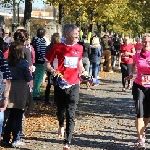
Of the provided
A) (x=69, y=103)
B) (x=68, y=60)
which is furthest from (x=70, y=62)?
(x=69, y=103)

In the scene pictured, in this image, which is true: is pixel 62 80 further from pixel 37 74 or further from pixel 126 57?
pixel 126 57

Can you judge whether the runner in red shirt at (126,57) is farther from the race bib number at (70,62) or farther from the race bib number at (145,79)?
the race bib number at (70,62)

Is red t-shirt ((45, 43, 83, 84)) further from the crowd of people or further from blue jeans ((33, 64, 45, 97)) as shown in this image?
blue jeans ((33, 64, 45, 97))

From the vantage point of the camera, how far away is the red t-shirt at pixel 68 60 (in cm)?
745

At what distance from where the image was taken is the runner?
7.94 metres

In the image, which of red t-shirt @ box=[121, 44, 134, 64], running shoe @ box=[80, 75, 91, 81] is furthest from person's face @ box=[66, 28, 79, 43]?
red t-shirt @ box=[121, 44, 134, 64]

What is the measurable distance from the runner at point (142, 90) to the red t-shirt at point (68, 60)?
1160mm

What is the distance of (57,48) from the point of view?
7.52m

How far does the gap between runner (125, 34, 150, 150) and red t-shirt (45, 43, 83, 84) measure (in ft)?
3.80

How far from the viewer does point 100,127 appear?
9.94 m

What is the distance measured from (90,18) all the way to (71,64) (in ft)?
80.6

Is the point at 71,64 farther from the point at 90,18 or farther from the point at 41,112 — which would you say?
the point at 90,18

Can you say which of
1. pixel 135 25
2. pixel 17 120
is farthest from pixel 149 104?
pixel 135 25

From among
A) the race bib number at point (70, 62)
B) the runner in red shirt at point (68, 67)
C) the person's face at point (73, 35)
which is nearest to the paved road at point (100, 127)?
the runner in red shirt at point (68, 67)
